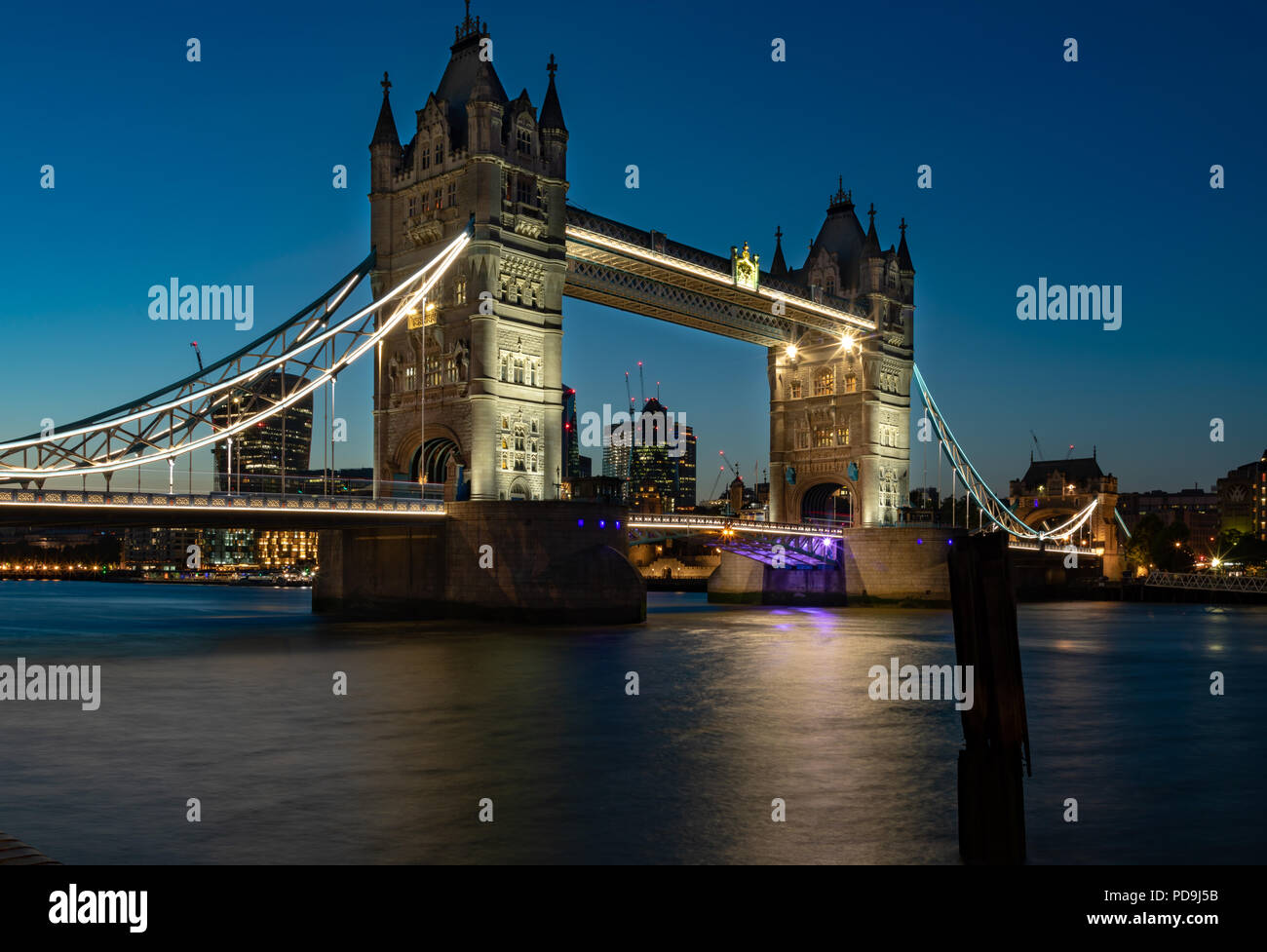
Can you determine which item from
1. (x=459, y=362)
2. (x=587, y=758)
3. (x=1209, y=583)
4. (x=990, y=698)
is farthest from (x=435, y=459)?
(x=1209, y=583)

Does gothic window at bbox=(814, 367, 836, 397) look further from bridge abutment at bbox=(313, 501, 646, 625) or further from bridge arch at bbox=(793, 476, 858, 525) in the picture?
bridge abutment at bbox=(313, 501, 646, 625)

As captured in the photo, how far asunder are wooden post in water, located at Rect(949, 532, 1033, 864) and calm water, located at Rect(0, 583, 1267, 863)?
129 cm

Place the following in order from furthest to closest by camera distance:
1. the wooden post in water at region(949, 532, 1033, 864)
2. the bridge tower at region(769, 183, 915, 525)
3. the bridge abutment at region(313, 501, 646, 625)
→ the bridge tower at region(769, 183, 915, 525) → the bridge abutment at region(313, 501, 646, 625) → the wooden post in water at region(949, 532, 1033, 864)

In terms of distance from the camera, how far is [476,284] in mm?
44219

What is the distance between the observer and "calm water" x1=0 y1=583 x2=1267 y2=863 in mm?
12500

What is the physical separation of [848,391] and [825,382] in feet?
5.81

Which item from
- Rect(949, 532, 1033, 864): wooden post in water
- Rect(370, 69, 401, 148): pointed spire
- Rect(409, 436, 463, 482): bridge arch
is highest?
Rect(370, 69, 401, 148): pointed spire

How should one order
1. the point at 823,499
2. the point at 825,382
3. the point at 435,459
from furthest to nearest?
the point at 823,499 < the point at 825,382 < the point at 435,459

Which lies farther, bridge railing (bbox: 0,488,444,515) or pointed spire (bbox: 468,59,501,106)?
pointed spire (bbox: 468,59,501,106)

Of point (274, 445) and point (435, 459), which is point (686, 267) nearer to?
point (435, 459)

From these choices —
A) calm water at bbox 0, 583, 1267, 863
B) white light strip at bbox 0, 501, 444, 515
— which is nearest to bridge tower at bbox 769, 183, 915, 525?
calm water at bbox 0, 583, 1267, 863

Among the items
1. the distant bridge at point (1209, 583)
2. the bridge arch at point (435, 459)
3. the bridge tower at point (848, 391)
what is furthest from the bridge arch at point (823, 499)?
the distant bridge at point (1209, 583)
